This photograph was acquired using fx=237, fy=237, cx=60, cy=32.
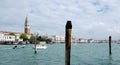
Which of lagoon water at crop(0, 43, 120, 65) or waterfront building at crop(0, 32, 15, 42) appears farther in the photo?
waterfront building at crop(0, 32, 15, 42)

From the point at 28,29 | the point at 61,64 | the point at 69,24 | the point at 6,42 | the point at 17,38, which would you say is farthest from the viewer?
the point at 28,29

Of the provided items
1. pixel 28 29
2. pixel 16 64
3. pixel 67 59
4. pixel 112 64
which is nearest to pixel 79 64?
A: pixel 112 64

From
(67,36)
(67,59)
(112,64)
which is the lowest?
(112,64)

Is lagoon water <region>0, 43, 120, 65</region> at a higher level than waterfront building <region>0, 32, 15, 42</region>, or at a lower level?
lower

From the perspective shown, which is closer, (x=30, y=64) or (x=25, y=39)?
(x=30, y=64)

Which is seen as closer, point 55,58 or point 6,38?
point 55,58

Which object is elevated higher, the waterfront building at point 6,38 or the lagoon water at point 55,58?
the waterfront building at point 6,38

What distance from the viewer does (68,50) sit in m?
13.6

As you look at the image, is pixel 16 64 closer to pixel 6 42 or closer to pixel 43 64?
pixel 43 64

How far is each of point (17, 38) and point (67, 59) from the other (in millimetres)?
144266

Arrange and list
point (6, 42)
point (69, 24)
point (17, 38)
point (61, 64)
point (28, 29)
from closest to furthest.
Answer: point (69, 24)
point (61, 64)
point (6, 42)
point (17, 38)
point (28, 29)

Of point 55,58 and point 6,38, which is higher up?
point 6,38

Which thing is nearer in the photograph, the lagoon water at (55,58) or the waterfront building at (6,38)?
the lagoon water at (55,58)

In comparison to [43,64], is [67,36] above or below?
above
